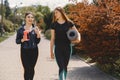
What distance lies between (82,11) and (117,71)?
2.28 metres

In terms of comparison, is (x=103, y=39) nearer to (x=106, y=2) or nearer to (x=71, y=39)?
(x=106, y=2)

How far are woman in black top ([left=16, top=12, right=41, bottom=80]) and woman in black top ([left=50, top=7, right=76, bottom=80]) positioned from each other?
508 mm

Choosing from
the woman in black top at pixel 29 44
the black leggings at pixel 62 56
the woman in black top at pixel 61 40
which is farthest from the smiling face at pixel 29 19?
the black leggings at pixel 62 56

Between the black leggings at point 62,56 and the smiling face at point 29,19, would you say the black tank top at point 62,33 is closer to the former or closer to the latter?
the black leggings at point 62,56

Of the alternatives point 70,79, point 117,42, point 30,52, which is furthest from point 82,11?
point 30,52

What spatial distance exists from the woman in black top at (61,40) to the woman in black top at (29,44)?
51 cm

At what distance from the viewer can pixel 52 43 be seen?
967 centimetres

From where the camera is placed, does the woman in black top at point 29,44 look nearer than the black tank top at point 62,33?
No

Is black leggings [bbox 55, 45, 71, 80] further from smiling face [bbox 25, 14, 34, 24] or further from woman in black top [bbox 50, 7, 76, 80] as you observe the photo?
smiling face [bbox 25, 14, 34, 24]

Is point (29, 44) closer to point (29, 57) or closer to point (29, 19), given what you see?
point (29, 57)

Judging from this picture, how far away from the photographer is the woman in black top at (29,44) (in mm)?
9922

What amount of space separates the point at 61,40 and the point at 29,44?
79 centimetres

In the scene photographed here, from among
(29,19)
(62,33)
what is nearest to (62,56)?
(62,33)

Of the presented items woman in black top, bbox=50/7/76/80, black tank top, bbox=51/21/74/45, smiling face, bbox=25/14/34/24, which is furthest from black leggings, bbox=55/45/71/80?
smiling face, bbox=25/14/34/24
